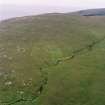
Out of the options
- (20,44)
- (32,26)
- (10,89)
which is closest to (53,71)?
(10,89)

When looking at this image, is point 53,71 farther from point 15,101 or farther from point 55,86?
point 15,101

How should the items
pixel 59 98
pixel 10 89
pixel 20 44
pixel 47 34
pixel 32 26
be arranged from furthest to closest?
pixel 32 26
pixel 47 34
pixel 20 44
pixel 10 89
pixel 59 98

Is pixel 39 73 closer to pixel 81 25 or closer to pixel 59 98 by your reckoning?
pixel 59 98

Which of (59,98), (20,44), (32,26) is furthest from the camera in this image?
(32,26)

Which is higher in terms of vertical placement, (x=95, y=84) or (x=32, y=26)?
(x=32, y=26)

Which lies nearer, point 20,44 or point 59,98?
point 59,98

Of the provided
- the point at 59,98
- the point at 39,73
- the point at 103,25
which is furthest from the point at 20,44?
the point at 103,25

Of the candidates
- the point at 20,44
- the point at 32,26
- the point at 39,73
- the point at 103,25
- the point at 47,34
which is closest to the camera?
the point at 39,73
